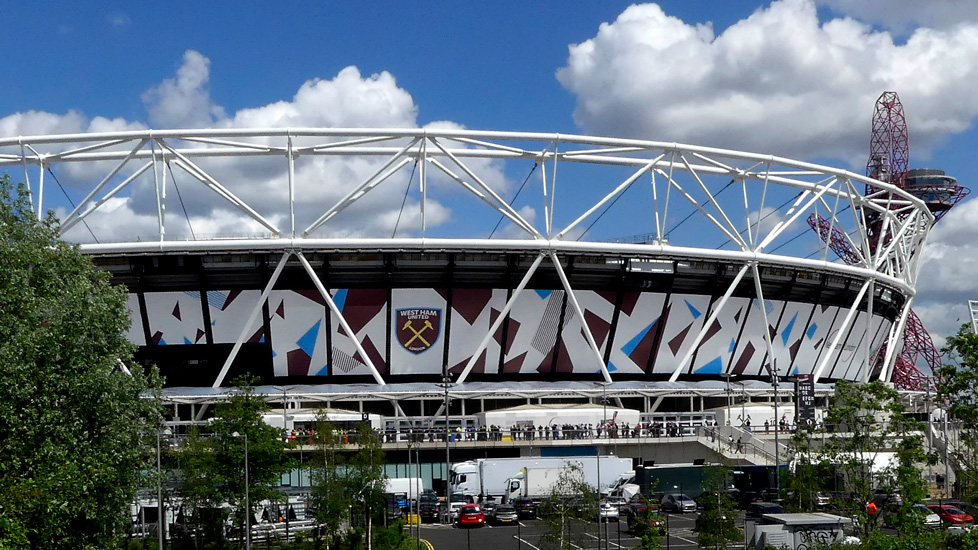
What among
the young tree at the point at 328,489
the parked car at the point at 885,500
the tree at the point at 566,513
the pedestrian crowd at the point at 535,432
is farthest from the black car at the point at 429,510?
the parked car at the point at 885,500

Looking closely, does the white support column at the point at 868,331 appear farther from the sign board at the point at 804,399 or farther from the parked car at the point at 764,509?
the parked car at the point at 764,509

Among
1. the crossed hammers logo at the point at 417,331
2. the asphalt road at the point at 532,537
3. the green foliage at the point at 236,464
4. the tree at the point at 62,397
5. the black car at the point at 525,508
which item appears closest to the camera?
the tree at the point at 62,397

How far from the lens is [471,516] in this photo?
4378cm

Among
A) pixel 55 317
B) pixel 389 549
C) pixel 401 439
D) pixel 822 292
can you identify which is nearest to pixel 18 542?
pixel 55 317

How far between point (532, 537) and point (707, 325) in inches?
1079

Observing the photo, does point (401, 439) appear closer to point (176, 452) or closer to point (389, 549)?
point (176, 452)

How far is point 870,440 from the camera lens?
3166cm

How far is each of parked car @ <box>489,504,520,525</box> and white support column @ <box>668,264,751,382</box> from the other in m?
20.5

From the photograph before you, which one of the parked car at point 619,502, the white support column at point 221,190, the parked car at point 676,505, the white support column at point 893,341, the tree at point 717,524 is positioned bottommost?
the parked car at point 676,505

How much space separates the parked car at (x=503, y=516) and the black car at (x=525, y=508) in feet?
3.09

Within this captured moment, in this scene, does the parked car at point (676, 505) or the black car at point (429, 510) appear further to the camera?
the black car at point (429, 510)

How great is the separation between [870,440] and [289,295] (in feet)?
125

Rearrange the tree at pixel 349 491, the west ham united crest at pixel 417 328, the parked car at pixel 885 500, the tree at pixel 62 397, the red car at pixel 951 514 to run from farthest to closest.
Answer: the west ham united crest at pixel 417 328, the red car at pixel 951 514, the tree at pixel 349 491, the parked car at pixel 885 500, the tree at pixel 62 397

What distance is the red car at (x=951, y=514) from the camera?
132ft
